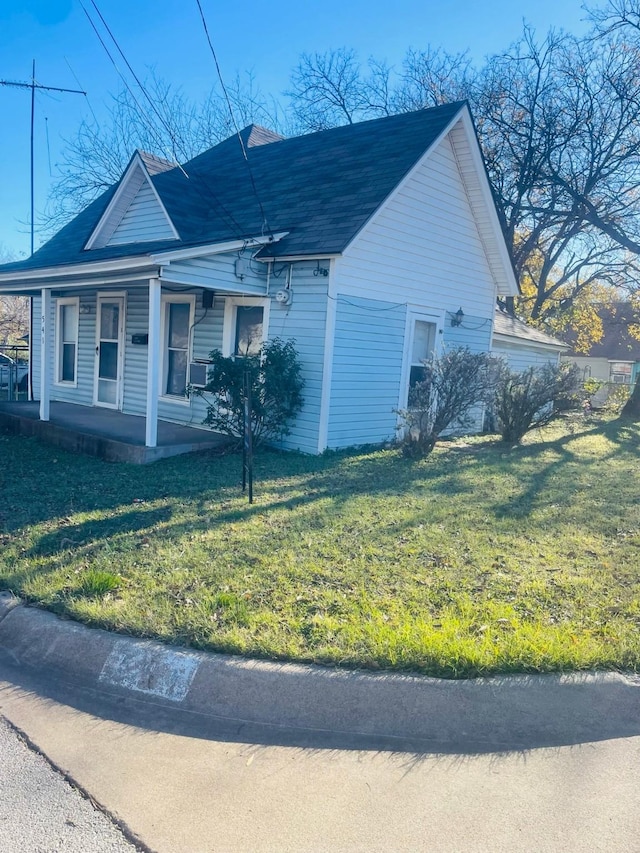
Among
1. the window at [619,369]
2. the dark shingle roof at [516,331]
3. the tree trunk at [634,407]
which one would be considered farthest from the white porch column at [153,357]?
the window at [619,369]

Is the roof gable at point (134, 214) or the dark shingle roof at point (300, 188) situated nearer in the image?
the dark shingle roof at point (300, 188)

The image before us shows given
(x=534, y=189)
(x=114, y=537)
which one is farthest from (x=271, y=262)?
(x=534, y=189)

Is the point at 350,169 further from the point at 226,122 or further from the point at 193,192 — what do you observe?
the point at 226,122

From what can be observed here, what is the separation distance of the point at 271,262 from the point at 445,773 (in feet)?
28.8

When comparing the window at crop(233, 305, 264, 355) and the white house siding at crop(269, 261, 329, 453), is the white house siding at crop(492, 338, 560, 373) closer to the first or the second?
the white house siding at crop(269, 261, 329, 453)

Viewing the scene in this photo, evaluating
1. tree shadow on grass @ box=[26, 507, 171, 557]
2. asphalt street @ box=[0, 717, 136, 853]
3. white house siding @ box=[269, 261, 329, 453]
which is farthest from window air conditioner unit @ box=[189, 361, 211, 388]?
asphalt street @ box=[0, 717, 136, 853]

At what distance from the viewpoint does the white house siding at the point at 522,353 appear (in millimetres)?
16078

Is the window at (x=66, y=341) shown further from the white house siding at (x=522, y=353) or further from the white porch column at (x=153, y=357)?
the white house siding at (x=522, y=353)

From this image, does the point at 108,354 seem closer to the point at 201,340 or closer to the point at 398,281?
the point at 201,340

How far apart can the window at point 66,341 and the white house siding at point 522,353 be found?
32.6 feet

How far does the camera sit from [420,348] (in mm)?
12477

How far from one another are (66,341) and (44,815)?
13708 mm

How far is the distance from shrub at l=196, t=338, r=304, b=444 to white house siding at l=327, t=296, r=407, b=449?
29.1 inches

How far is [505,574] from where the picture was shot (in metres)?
5.10
